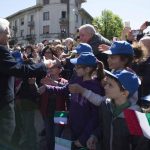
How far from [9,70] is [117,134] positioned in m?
1.38

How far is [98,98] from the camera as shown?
428cm

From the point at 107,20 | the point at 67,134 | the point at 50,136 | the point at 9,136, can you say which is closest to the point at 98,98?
the point at 67,134

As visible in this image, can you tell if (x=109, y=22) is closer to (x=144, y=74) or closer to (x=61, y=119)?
(x=144, y=74)

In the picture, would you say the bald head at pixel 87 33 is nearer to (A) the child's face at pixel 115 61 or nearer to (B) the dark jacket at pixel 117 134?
(A) the child's face at pixel 115 61

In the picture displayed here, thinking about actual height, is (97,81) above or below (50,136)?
above

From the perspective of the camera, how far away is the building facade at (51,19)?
72.0m

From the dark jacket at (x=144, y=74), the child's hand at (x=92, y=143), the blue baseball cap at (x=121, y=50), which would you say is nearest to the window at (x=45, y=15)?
the dark jacket at (x=144, y=74)

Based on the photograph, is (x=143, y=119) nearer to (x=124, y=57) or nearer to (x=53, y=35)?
(x=124, y=57)

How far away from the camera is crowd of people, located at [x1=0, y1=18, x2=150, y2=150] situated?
3.71 meters

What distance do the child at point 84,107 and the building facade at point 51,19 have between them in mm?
65825

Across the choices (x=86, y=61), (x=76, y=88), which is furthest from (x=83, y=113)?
(x=86, y=61)

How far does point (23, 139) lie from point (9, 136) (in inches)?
60.0

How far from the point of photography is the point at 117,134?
142 inches

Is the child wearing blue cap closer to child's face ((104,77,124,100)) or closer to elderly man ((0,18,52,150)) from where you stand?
child's face ((104,77,124,100))
